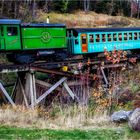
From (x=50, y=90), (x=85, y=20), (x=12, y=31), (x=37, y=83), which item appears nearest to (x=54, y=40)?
(x=37, y=83)

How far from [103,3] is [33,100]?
40.9 m

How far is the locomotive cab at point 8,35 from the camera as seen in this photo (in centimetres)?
1930

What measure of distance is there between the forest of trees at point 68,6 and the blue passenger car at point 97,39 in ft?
50.2

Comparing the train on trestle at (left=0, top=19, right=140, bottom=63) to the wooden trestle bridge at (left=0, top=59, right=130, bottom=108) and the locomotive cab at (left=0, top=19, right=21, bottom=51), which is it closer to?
the locomotive cab at (left=0, top=19, right=21, bottom=51)

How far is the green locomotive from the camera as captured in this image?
63.7 feet

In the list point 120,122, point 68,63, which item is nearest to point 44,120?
point 120,122

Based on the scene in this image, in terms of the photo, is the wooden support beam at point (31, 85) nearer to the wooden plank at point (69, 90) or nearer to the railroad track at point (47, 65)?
the railroad track at point (47, 65)

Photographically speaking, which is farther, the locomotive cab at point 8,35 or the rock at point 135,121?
the locomotive cab at point 8,35

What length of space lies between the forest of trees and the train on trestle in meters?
15.3

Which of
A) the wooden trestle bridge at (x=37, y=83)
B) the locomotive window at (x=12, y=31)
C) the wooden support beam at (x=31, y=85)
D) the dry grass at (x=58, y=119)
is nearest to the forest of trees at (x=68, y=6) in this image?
the wooden trestle bridge at (x=37, y=83)

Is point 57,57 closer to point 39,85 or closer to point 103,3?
point 39,85

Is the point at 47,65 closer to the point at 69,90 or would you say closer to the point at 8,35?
the point at 69,90

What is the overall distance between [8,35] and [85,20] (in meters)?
29.8

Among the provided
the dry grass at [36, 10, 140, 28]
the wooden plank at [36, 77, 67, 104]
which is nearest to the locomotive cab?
the wooden plank at [36, 77, 67, 104]
